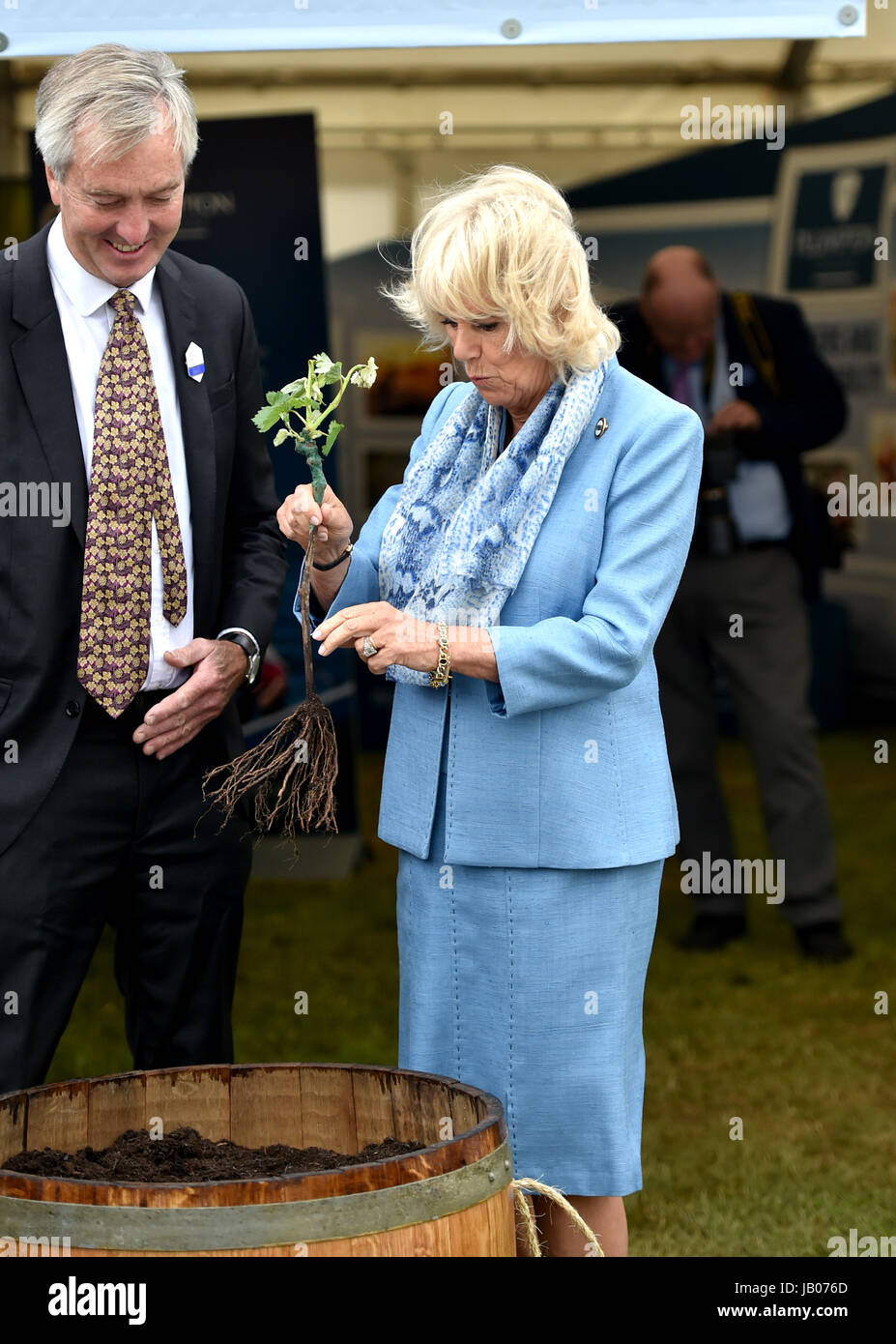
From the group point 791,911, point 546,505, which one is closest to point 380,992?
point 791,911

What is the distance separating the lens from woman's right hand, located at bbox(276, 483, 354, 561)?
222cm

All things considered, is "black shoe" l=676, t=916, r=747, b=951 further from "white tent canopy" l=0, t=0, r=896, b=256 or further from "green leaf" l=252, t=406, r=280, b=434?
"white tent canopy" l=0, t=0, r=896, b=256

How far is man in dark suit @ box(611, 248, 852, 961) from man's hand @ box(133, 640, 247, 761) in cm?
278

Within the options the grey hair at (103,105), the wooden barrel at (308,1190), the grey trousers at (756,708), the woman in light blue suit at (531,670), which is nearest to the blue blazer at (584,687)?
the woman in light blue suit at (531,670)

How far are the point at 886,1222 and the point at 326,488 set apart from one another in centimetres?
206

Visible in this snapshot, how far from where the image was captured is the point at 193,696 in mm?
2475

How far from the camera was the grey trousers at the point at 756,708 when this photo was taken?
5234 mm

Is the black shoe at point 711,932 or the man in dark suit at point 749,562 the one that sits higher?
the man in dark suit at point 749,562

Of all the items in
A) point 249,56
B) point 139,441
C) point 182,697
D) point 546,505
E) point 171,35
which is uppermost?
point 249,56

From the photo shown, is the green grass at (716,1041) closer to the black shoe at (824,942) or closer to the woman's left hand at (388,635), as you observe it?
the black shoe at (824,942)

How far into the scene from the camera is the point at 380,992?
5141 millimetres

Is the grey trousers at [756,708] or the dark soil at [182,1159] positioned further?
the grey trousers at [756,708]

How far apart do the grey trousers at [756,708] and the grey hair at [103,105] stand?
3.15m

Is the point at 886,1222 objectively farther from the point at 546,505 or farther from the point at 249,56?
the point at 249,56
